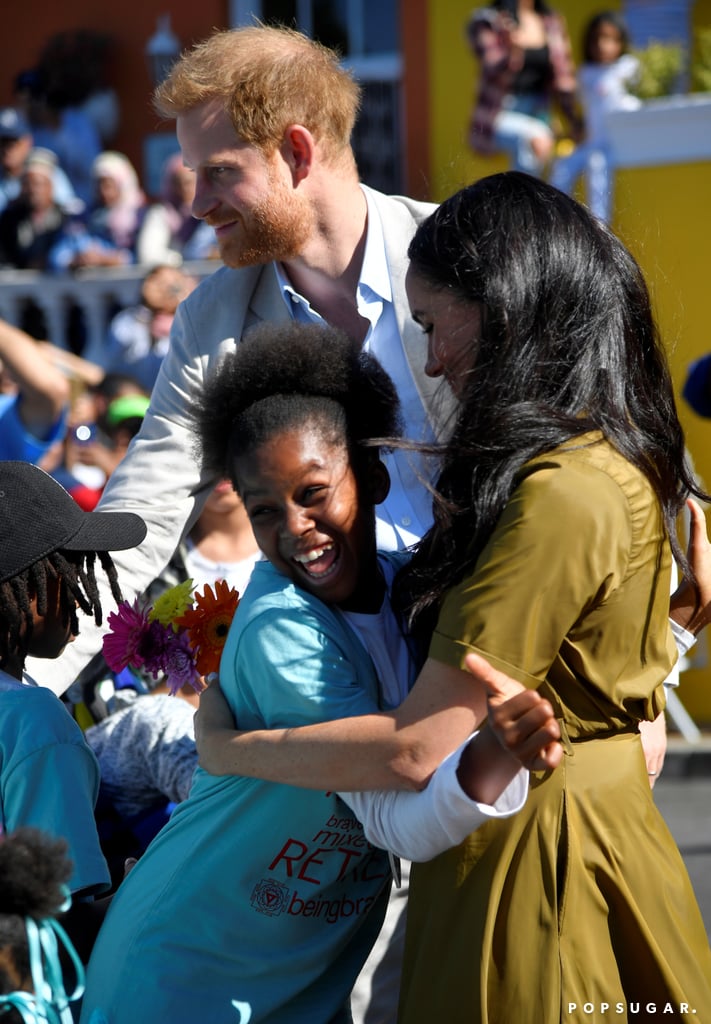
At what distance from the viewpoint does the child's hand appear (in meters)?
1.80

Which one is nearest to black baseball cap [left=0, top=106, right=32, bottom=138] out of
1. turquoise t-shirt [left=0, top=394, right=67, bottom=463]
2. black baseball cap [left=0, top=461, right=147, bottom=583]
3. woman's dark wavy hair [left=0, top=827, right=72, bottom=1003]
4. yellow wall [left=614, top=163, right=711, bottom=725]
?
yellow wall [left=614, top=163, right=711, bottom=725]

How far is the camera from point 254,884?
215 cm

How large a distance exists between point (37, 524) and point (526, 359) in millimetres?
982

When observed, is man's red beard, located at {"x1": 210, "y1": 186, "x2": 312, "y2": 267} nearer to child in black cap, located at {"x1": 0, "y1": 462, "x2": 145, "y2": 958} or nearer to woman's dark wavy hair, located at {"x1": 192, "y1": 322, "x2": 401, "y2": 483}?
child in black cap, located at {"x1": 0, "y1": 462, "x2": 145, "y2": 958}

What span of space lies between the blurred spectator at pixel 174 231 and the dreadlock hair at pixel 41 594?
28.3 feet

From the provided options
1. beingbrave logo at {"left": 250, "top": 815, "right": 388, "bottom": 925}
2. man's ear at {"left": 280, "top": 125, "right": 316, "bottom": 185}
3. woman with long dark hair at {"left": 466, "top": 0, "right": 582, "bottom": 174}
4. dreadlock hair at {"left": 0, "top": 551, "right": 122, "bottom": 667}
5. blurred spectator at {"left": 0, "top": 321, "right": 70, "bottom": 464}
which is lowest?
woman with long dark hair at {"left": 466, "top": 0, "right": 582, "bottom": 174}

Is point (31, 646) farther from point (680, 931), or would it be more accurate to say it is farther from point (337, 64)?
point (337, 64)

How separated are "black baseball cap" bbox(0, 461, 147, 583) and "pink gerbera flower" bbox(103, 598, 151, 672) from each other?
0.45 feet

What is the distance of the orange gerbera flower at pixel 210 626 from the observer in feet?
8.46

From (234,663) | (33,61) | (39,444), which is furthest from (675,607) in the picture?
(33,61)

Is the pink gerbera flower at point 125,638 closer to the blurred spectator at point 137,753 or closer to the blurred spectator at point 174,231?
the blurred spectator at point 137,753

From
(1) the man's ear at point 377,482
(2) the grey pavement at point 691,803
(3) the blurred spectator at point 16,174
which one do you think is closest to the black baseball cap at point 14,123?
(3) the blurred spectator at point 16,174

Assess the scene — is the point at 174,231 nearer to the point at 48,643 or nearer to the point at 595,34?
the point at 595,34

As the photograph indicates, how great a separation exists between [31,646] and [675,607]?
1197 millimetres
